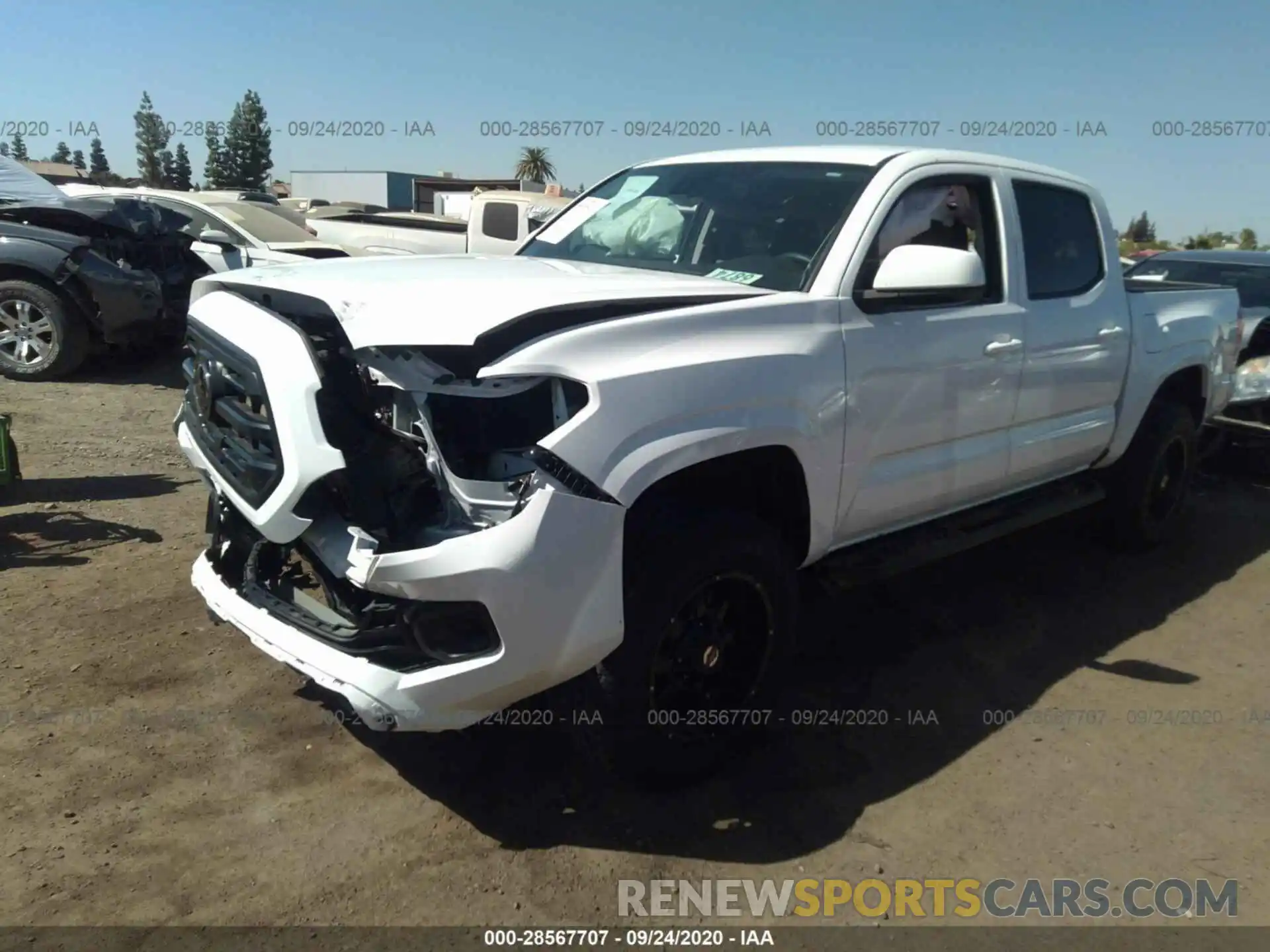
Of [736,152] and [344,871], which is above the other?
[736,152]

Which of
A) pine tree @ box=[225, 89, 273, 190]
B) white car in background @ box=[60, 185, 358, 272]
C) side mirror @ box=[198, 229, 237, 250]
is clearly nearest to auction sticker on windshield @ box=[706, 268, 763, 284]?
white car in background @ box=[60, 185, 358, 272]

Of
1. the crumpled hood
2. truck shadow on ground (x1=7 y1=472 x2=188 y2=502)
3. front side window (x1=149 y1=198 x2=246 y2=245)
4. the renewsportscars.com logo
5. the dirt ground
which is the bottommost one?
the renewsportscars.com logo

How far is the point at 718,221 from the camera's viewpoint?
398 cm

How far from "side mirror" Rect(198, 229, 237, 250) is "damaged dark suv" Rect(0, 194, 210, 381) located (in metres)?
0.25

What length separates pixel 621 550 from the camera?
2742 mm

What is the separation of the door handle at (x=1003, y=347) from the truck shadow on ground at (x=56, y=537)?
3.92 meters

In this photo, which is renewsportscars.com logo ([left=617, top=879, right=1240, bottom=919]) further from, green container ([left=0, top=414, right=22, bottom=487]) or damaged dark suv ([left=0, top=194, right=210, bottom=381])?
damaged dark suv ([left=0, top=194, right=210, bottom=381])

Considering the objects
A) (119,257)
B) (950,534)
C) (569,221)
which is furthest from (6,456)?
(950,534)

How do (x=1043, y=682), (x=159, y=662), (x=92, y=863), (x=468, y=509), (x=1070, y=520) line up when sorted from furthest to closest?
(x=1070, y=520) < (x=1043, y=682) < (x=159, y=662) < (x=92, y=863) < (x=468, y=509)

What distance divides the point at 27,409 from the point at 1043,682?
23.0ft

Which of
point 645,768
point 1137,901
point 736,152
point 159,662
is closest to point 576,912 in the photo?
point 645,768

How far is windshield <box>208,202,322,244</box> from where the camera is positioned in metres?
10.4

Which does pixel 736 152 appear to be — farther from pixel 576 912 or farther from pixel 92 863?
pixel 92 863

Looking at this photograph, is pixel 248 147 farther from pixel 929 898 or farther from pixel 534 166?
pixel 929 898
